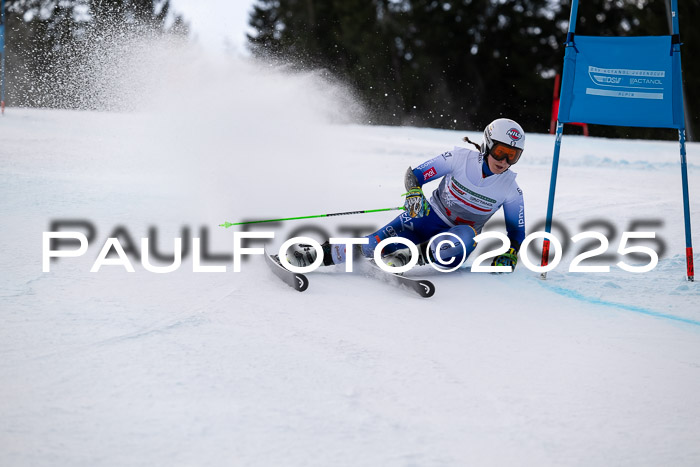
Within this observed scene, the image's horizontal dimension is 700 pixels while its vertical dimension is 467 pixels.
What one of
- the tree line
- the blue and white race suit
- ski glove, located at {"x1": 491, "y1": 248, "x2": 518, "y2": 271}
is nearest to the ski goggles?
the blue and white race suit

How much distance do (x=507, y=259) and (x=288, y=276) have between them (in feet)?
4.91

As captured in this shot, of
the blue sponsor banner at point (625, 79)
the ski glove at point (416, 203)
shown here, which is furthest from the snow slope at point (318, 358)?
the blue sponsor banner at point (625, 79)

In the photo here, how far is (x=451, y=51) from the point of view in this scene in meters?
23.4

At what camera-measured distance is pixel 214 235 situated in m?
4.58

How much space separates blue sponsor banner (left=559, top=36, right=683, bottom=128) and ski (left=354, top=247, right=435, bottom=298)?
4.56 feet

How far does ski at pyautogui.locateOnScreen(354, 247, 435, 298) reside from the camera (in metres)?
3.45

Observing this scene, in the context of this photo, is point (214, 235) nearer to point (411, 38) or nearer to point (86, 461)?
point (86, 461)

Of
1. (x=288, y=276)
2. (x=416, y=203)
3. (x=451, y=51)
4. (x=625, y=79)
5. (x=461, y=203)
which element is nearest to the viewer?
(x=288, y=276)

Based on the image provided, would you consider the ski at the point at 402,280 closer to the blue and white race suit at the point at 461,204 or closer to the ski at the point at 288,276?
the blue and white race suit at the point at 461,204

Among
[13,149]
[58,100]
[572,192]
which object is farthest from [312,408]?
[58,100]

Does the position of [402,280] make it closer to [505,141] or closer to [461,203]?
[461,203]

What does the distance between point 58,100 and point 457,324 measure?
832 inches

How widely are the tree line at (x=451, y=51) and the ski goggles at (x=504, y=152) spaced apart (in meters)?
19.5

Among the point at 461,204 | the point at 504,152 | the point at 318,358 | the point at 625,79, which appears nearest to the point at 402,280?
the point at 461,204
